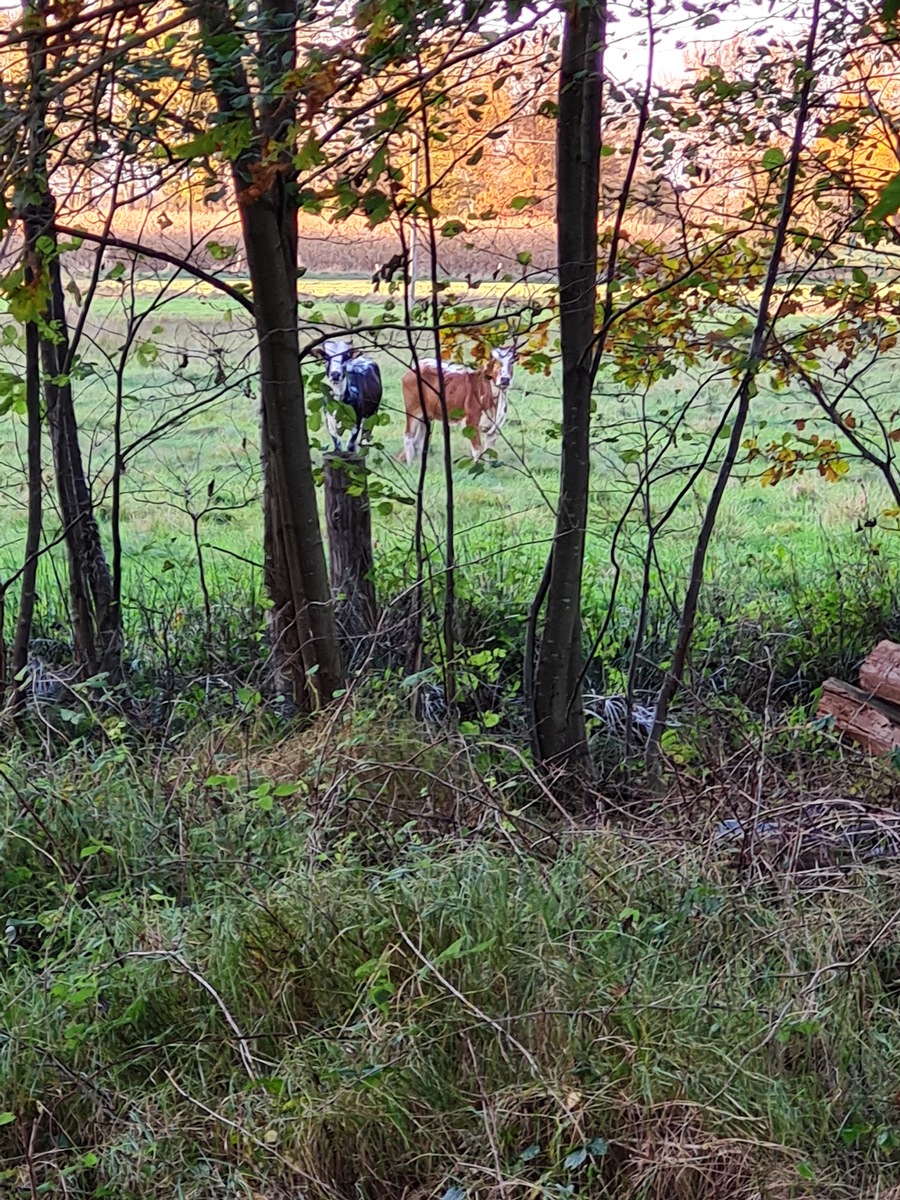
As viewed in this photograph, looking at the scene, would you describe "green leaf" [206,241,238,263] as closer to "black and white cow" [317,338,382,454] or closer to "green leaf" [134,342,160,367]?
"green leaf" [134,342,160,367]

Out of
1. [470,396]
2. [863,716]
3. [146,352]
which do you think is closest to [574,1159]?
[863,716]

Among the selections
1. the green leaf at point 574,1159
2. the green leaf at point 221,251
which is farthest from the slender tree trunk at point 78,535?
the green leaf at point 574,1159

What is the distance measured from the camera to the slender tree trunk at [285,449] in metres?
4.00

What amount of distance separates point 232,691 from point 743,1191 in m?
3.14

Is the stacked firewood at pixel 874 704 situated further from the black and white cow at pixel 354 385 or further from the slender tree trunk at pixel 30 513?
the slender tree trunk at pixel 30 513

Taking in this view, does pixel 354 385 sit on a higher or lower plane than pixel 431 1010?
higher

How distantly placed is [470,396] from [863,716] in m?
5.05

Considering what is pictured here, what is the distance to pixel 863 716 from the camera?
14.3 ft

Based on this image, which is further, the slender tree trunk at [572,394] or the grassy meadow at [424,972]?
the slender tree trunk at [572,394]

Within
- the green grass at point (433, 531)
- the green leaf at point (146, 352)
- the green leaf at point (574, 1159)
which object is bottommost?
the green leaf at point (574, 1159)

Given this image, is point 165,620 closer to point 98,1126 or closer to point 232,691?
point 232,691

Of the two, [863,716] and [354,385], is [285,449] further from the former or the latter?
[863,716]

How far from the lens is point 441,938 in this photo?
2715 millimetres

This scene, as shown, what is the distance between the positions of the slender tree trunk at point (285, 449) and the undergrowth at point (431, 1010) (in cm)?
105
